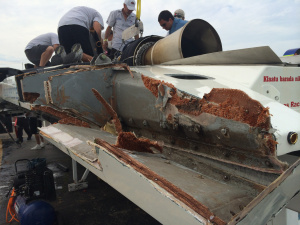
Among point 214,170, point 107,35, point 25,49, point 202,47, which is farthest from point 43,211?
point 25,49

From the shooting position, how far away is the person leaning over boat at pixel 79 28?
14.7 ft

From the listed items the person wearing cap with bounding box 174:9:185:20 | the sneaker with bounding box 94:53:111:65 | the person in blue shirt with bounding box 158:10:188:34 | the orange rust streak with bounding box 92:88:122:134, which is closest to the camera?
the orange rust streak with bounding box 92:88:122:134

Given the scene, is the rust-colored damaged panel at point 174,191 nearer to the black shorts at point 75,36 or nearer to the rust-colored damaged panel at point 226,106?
the rust-colored damaged panel at point 226,106

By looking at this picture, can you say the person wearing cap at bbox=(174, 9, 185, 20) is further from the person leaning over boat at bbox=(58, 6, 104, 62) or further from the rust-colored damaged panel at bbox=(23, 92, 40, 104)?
the rust-colored damaged panel at bbox=(23, 92, 40, 104)

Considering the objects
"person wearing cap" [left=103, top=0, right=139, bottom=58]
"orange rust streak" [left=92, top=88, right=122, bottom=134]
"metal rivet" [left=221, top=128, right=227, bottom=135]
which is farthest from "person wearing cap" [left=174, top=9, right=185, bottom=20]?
"metal rivet" [left=221, top=128, right=227, bottom=135]

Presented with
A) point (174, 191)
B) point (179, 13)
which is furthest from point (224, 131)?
point (179, 13)

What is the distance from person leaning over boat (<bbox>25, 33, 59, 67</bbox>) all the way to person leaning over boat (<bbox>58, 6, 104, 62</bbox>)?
76.3 inches

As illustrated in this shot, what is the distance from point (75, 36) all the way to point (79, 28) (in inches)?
5.9

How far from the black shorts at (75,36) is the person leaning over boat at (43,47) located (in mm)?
1949

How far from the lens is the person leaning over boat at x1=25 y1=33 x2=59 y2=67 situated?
6398 millimetres

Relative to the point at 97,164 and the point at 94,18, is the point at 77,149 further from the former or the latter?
the point at 94,18

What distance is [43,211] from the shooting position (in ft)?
9.18

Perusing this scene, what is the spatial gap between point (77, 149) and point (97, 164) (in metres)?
0.33

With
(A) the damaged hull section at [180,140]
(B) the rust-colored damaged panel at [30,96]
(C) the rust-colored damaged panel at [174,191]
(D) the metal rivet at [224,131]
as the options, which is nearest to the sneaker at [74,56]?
(B) the rust-colored damaged panel at [30,96]
